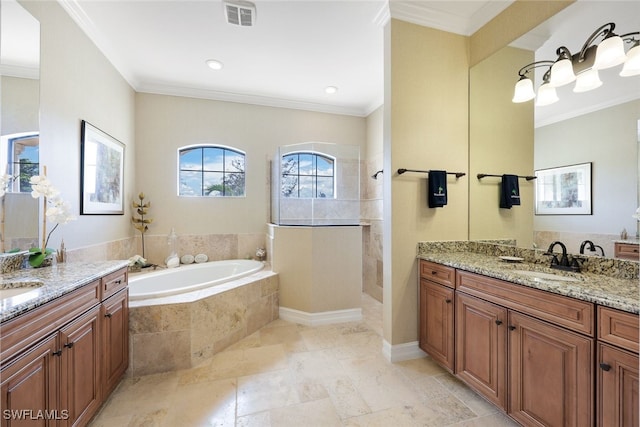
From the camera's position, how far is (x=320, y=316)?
111 inches

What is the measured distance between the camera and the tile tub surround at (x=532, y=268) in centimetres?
106

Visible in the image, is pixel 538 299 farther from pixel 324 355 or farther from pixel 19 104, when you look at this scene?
pixel 19 104

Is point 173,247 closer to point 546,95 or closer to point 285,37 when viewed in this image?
point 285,37

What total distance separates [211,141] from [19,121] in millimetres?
2043

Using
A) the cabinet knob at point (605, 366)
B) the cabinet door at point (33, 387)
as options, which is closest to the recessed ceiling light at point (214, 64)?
the cabinet door at point (33, 387)

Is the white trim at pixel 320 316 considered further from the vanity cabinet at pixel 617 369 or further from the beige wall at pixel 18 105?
the beige wall at pixel 18 105

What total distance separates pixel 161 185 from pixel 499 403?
395 cm

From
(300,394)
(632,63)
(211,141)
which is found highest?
(211,141)

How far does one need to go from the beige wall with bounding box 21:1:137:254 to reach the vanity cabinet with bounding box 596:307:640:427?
321 centimetres

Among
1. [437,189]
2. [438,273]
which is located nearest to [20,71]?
[437,189]

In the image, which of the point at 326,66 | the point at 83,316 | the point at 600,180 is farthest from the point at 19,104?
the point at 600,180

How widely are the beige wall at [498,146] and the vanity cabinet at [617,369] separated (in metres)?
0.93

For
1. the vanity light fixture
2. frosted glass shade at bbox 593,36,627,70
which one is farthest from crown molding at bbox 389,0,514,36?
frosted glass shade at bbox 593,36,627,70

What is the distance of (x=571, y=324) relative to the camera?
1.14m
